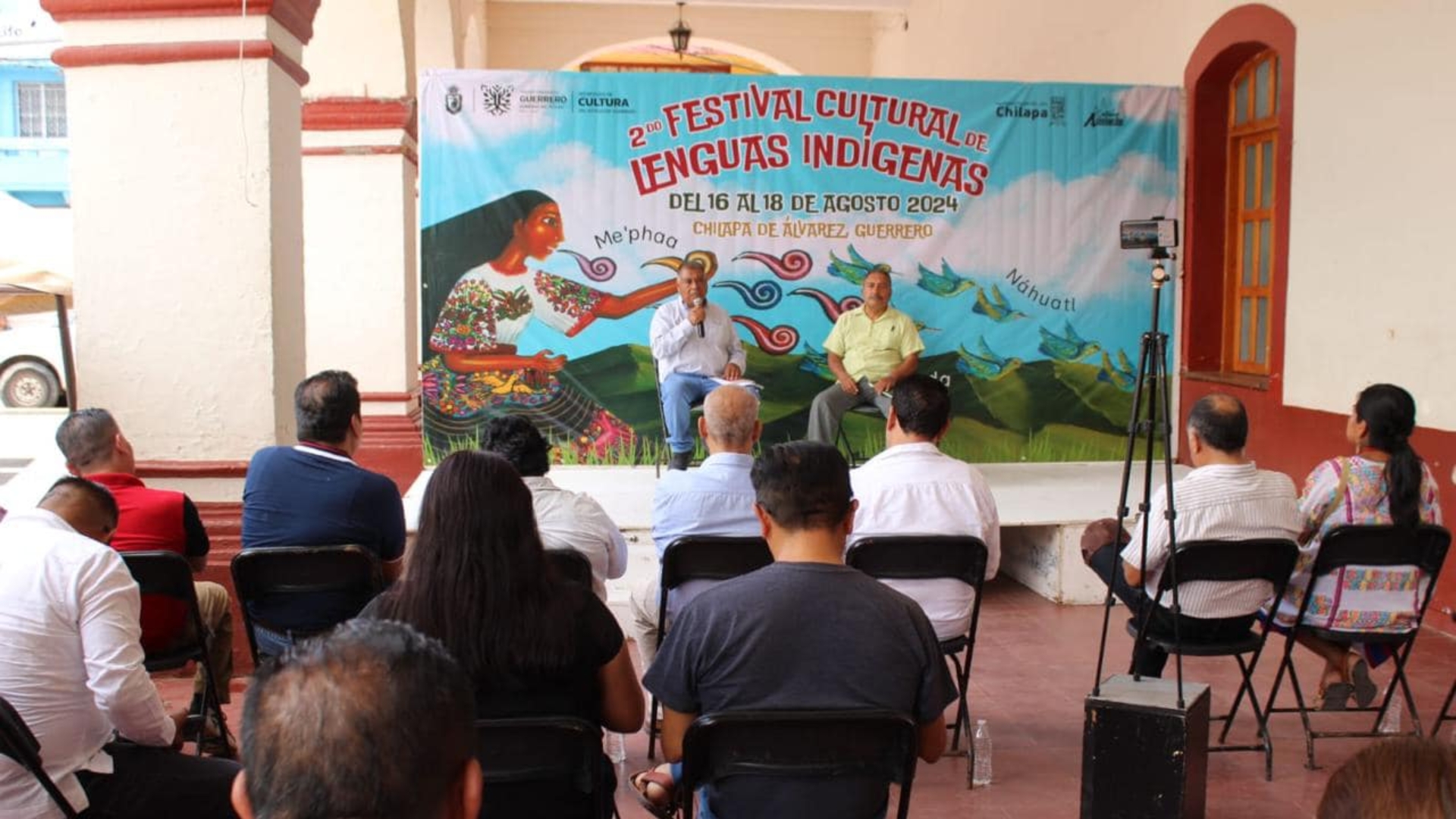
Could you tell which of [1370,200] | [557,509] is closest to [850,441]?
[1370,200]

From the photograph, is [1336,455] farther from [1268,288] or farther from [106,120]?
[106,120]

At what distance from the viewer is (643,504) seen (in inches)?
241

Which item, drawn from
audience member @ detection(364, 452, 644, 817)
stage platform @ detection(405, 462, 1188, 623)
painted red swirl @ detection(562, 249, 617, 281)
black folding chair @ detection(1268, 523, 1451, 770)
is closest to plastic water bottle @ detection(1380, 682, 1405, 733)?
black folding chair @ detection(1268, 523, 1451, 770)

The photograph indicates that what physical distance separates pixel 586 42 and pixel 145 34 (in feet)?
32.3

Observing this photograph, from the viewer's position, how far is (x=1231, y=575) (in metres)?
3.34

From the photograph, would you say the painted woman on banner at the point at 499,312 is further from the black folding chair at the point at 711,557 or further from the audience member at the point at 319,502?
the black folding chair at the point at 711,557

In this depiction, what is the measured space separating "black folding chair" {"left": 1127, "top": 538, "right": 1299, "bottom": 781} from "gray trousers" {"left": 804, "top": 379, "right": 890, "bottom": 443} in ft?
11.2

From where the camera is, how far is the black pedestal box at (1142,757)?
9.70 feet

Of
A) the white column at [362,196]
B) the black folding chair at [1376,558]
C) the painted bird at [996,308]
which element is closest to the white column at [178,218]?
the white column at [362,196]

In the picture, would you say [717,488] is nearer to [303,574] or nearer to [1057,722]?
[303,574]

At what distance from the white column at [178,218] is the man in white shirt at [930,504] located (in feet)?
7.50

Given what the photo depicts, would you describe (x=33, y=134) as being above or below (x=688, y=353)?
above

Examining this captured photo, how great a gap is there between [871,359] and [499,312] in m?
2.06

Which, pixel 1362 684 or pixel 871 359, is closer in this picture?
pixel 1362 684
